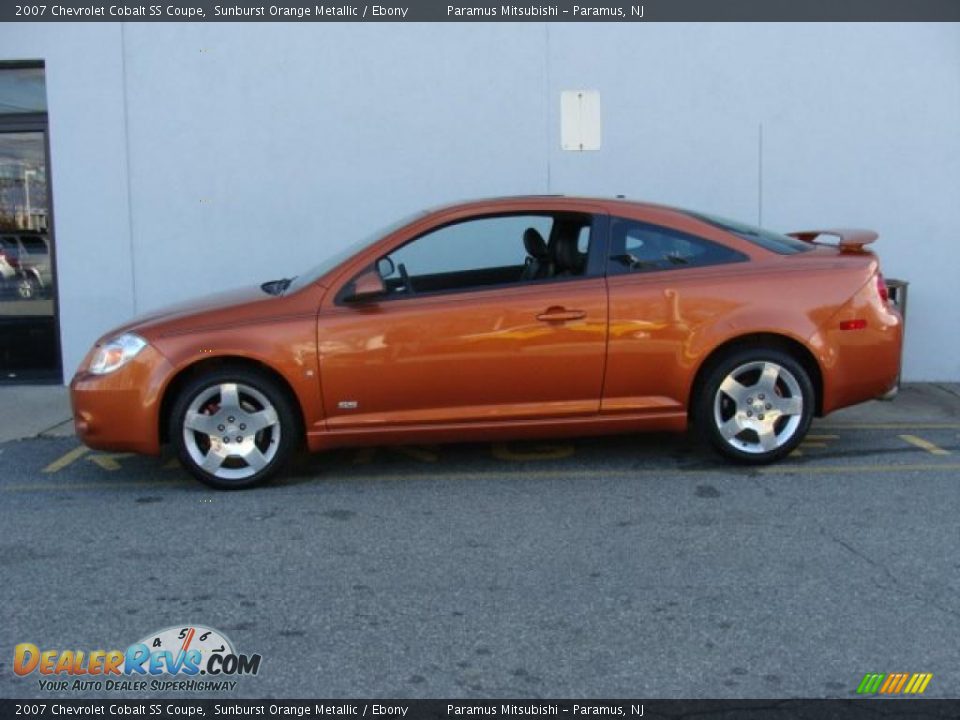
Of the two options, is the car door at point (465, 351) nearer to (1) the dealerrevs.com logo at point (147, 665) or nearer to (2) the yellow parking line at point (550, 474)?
(2) the yellow parking line at point (550, 474)

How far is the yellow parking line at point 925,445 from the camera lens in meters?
6.45

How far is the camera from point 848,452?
21.2ft

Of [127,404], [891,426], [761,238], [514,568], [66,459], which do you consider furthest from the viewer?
[891,426]

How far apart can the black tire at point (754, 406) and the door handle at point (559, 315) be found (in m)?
0.88

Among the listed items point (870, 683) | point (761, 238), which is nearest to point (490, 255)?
point (761, 238)

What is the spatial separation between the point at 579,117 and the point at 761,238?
3004 millimetres

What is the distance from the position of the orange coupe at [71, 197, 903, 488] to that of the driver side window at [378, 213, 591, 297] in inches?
1.1

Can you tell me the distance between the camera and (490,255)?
6.73 metres

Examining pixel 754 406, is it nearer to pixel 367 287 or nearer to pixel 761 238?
pixel 761 238

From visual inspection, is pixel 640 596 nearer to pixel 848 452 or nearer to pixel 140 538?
pixel 140 538

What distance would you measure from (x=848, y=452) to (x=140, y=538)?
4.38 meters

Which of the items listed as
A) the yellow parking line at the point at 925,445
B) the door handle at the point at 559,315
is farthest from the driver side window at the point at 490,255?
the yellow parking line at the point at 925,445
